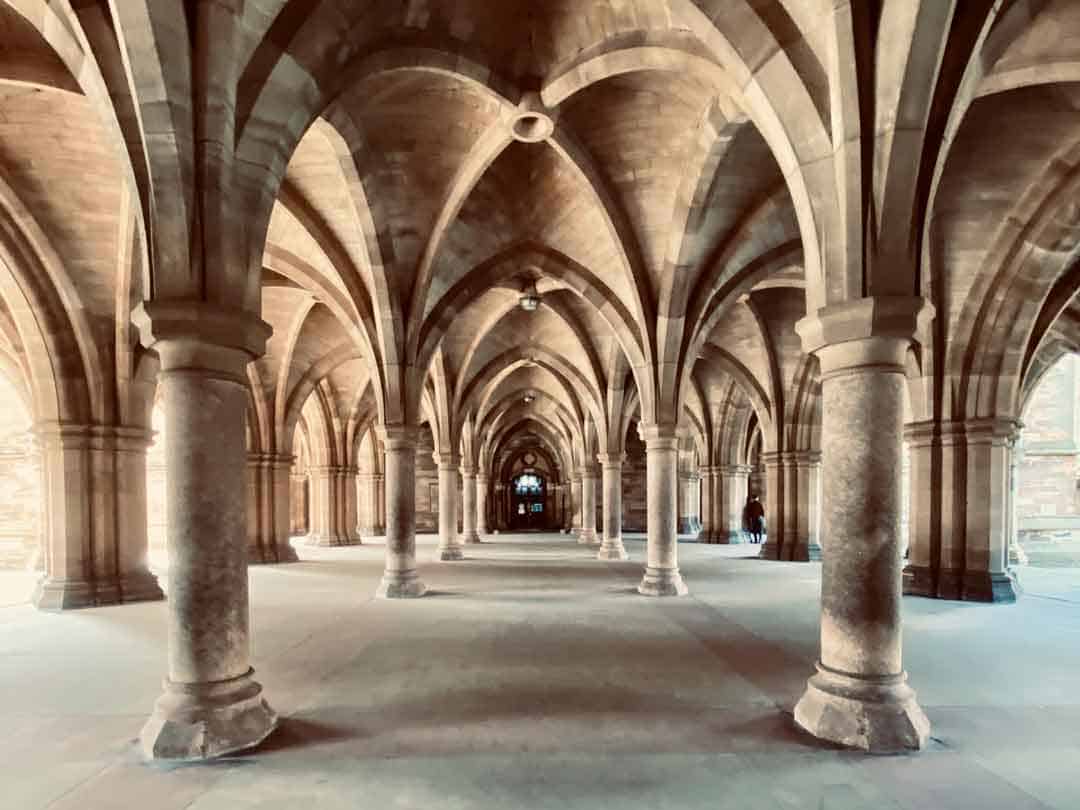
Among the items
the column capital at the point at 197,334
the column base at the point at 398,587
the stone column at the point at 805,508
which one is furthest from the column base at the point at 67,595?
the stone column at the point at 805,508

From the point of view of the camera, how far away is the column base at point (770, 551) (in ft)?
58.8

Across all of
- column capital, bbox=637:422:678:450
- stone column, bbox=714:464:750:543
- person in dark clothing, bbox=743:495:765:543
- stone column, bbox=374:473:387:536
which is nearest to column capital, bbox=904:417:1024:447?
column capital, bbox=637:422:678:450

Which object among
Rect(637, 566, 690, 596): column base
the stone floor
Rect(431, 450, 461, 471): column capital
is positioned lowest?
Rect(637, 566, 690, 596): column base

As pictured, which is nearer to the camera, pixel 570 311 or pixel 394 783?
pixel 394 783

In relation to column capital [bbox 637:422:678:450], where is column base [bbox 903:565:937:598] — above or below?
below

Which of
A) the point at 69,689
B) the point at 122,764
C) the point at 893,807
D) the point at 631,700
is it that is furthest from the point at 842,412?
the point at 69,689

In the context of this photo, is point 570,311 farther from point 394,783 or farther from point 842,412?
point 394,783

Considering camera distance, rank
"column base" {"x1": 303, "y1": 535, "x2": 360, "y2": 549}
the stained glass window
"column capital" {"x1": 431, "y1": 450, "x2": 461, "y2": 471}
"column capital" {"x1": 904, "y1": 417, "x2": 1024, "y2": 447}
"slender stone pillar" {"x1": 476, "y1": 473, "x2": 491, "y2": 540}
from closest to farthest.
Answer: "column capital" {"x1": 904, "y1": 417, "x2": 1024, "y2": 447} → "column capital" {"x1": 431, "y1": 450, "x2": 461, "y2": 471} → "column base" {"x1": 303, "y1": 535, "x2": 360, "y2": 549} → "slender stone pillar" {"x1": 476, "y1": 473, "x2": 491, "y2": 540} → the stained glass window

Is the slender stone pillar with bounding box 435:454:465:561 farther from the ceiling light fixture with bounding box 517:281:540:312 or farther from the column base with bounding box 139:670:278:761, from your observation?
the column base with bounding box 139:670:278:761

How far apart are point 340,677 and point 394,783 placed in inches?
97.5

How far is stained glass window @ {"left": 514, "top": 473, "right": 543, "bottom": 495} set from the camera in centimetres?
4781

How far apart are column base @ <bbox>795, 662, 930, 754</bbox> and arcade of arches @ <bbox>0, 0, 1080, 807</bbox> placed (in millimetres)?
27

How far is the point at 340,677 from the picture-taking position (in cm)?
617

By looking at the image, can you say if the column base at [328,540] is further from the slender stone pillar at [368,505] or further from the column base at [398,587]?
the column base at [398,587]
